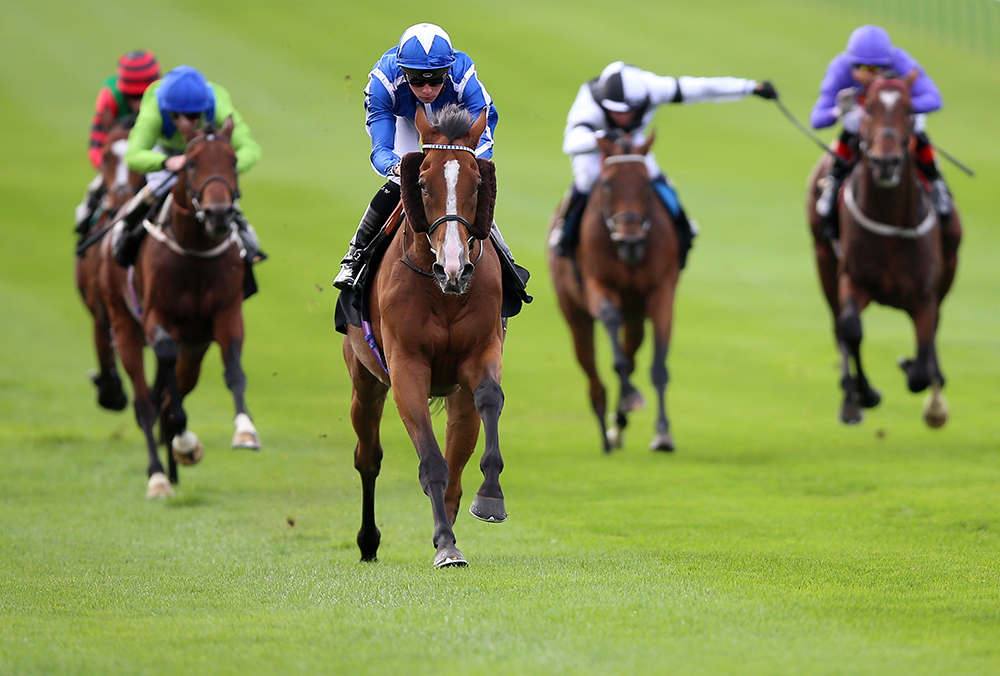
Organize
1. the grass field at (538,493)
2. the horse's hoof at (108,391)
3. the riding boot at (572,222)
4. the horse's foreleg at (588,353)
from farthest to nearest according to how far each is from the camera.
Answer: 1. the horse's hoof at (108,391)
2. the horse's foreleg at (588,353)
3. the riding boot at (572,222)
4. the grass field at (538,493)

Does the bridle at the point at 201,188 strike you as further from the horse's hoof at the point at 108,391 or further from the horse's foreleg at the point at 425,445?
the horse's hoof at the point at 108,391

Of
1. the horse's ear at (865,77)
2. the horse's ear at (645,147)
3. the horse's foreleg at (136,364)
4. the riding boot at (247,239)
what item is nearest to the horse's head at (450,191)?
the riding boot at (247,239)

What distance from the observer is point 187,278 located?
10.2 meters

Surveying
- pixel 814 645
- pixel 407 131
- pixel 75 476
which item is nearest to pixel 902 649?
pixel 814 645

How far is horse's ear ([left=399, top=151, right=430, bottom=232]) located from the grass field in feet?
5.40

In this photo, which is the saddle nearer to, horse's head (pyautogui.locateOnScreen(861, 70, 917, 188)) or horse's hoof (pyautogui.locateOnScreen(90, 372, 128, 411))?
horse's head (pyautogui.locateOnScreen(861, 70, 917, 188))

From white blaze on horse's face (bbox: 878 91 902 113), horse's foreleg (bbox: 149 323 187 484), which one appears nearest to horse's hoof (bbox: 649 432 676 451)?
white blaze on horse's face (bbox: 878 91 902 113)

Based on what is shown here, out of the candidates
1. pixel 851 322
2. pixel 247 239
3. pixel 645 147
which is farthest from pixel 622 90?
pixel 247 239

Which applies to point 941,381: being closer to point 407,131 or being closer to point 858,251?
point 858,251

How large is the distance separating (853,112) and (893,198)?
1061mm

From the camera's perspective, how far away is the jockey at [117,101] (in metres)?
12.9

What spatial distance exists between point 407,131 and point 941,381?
6.41 meters

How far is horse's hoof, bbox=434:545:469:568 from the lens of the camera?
21.0 feet

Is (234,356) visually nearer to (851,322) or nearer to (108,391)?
(108,391)
